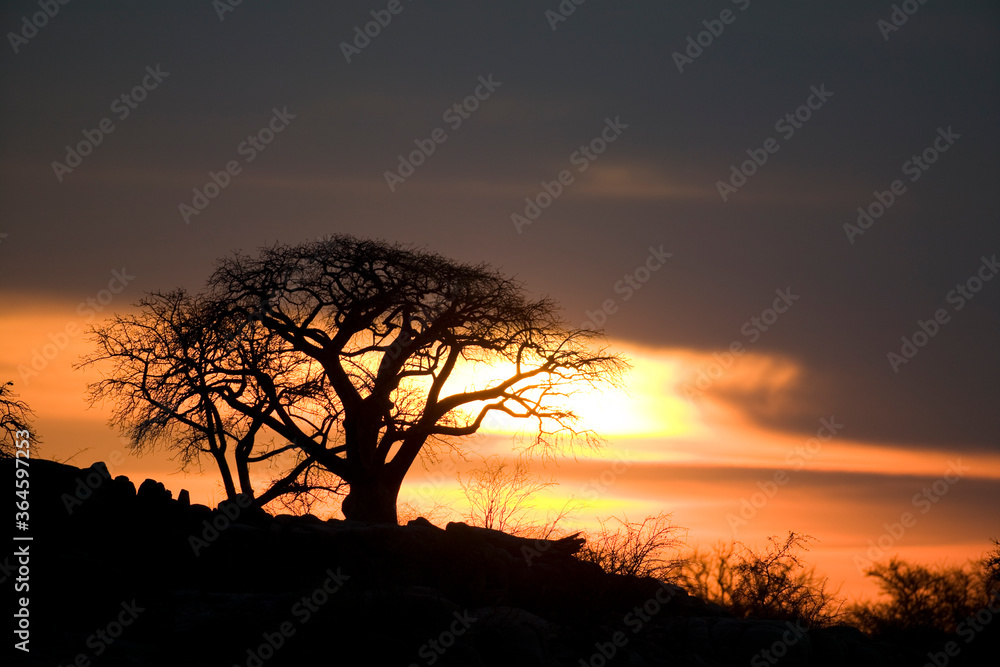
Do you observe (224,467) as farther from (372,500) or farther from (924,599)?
(924,599)

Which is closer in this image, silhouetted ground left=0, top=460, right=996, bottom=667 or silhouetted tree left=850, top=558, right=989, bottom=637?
silhouetted ground left=0, top=460, right=996, bottom=667

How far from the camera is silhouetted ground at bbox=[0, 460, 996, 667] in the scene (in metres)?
14.5

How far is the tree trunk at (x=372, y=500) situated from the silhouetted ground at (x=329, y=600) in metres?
6.36

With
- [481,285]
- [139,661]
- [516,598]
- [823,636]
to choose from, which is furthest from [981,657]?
[139,661]

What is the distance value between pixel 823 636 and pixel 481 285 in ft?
43.9

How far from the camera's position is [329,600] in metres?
15.1

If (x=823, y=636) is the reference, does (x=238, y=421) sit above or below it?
above

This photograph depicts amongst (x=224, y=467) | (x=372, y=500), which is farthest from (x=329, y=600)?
(x=224, y=467)

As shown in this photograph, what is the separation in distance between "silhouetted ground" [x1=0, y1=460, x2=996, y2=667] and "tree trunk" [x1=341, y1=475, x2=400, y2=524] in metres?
6.36

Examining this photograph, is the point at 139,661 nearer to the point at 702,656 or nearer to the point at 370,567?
the point at 370,567

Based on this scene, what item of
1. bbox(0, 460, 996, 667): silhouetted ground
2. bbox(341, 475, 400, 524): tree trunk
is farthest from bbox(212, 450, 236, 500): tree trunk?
bbox(0, 460, 996, 667): silhouetted ground

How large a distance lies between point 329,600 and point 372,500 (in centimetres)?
1111

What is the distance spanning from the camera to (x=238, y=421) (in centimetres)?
2736

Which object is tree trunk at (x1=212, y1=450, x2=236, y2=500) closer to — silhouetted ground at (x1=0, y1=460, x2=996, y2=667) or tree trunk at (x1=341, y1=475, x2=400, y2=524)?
tree trunk at (x1=341, y1=475, x2=400, y2=524)
